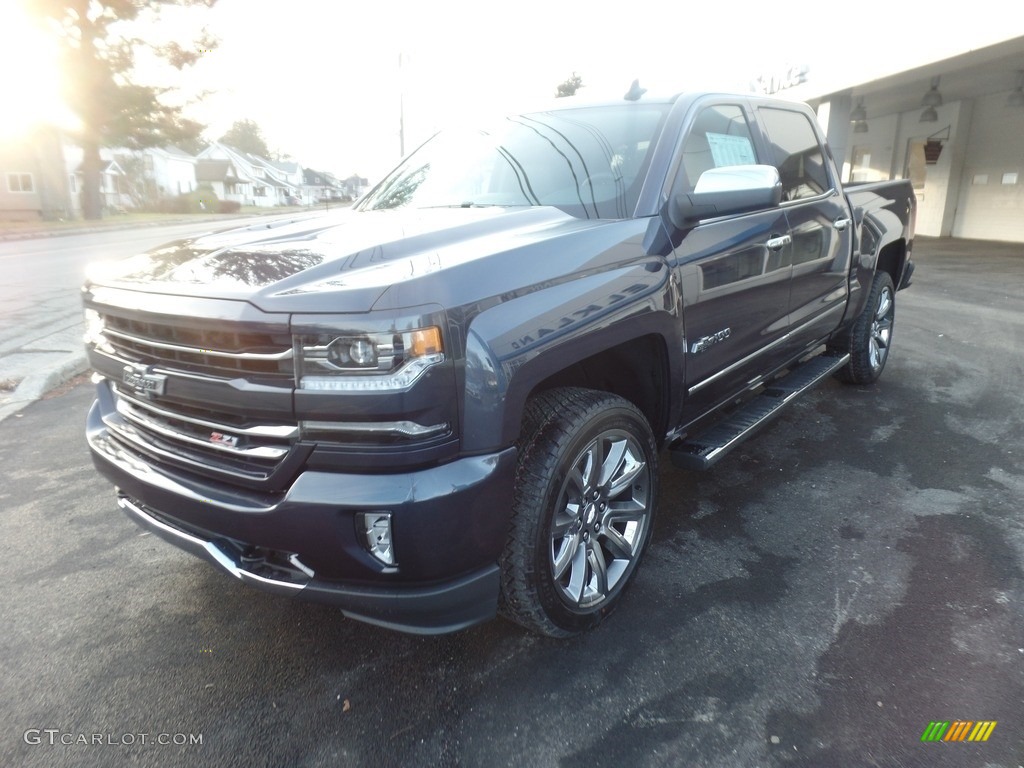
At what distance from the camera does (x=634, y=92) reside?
10.9 feet

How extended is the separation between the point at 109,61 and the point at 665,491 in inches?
1553

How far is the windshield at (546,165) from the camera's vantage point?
288 cm

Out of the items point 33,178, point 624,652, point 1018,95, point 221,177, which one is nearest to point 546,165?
point 624,652

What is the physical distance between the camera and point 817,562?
2.95 meters

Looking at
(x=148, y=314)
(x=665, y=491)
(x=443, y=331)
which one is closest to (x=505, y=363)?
(x=443, y=331)

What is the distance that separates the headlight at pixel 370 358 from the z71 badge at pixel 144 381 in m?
0.58

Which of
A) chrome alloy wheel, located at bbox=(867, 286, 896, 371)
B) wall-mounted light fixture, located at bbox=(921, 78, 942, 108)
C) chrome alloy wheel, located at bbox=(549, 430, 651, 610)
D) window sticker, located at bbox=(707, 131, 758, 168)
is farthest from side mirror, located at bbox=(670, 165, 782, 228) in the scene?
wall-mounted light fixture, located at bbox=(921, 78, 942, 108)

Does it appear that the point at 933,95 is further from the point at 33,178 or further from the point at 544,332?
the point at 33,178

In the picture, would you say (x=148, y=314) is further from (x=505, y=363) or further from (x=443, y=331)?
(x=505, y=363)

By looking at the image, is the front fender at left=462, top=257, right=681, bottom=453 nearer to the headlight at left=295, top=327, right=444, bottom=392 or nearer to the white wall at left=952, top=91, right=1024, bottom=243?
the headlight at left=295, top=327, right=444, bottom=392

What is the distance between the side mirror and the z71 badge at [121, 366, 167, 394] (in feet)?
6.20

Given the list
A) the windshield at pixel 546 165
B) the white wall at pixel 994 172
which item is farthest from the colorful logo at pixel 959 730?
the white wall at pixel 994 172

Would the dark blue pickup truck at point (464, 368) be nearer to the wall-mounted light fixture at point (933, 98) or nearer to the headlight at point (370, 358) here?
the headlight at point (370, 358)

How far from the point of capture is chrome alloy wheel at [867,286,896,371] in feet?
16.9
